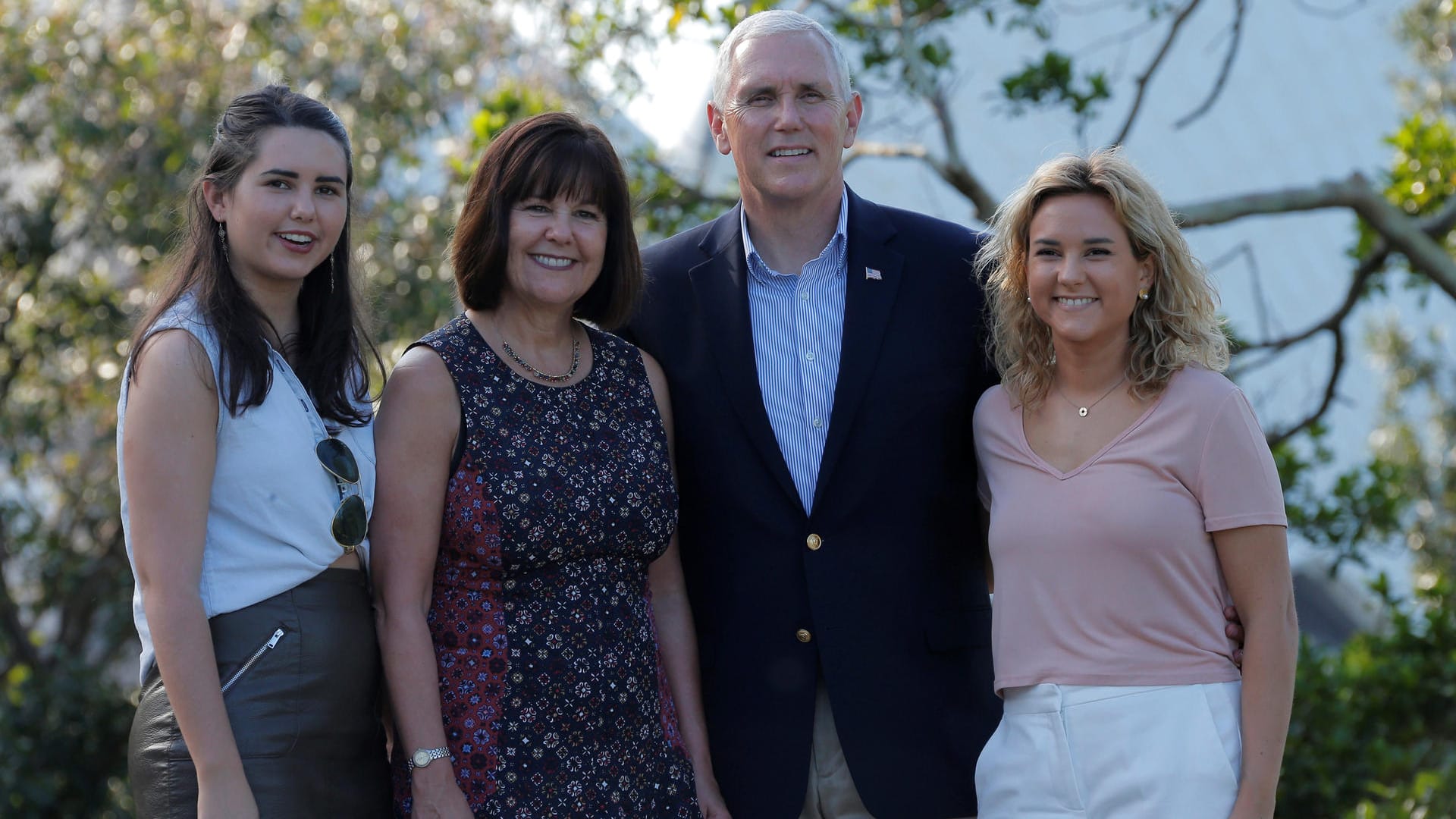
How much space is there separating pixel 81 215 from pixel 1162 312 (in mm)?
5864

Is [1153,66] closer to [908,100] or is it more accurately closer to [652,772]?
[908,100]

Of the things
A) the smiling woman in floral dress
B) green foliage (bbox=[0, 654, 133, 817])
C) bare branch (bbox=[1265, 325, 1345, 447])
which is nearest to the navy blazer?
the smiling woman in floral dress

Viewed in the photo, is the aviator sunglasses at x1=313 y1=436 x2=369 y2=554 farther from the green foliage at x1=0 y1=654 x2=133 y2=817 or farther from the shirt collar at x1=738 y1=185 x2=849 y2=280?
the green foliage at x1=0 y1=654 x2=133 y2=817

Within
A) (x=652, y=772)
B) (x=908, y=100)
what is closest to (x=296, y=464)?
(x=652, y=772)

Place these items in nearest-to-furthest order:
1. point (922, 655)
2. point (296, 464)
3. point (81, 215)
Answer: point (296, 464), point (922, 655), point (81, 215)

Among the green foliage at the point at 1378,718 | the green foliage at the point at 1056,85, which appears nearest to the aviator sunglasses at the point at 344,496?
the green foliage at the point at 1056,85

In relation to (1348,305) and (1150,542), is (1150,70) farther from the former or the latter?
(1150,542)

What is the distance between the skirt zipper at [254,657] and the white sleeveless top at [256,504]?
69 millimetres

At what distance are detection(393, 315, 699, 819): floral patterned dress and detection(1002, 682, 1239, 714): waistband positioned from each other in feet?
2.24

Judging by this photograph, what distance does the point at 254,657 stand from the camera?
234 centimetres

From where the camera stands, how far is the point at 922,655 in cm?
296

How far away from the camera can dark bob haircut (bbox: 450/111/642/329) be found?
2.75 metres

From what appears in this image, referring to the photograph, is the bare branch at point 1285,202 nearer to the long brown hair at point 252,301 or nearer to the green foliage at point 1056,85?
the green foliage at point 1056,85

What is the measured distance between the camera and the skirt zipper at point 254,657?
91.3 inches
